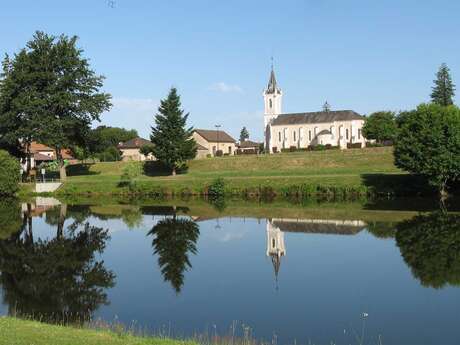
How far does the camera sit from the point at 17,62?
201ft

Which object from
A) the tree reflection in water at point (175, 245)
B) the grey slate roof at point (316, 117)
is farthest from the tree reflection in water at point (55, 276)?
the grey slate roof at point (316, 117)

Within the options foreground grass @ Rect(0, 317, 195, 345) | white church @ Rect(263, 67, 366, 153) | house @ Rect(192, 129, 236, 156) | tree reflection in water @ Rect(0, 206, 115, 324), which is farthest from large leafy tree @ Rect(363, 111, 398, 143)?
foreground grass @ Rect(0, 317, 195, 345)

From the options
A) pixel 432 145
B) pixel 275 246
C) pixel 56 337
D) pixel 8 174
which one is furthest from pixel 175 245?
pixel 8 174

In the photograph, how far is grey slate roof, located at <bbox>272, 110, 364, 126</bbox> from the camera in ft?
316

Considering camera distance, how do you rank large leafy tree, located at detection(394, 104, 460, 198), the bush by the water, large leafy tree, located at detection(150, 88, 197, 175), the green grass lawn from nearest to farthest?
large leafy tree, located at detection(394, 104, 460, 198)
the green grass lawn
the bush by the water
large leafy tree, located at detection(150, 88, 197, 175)

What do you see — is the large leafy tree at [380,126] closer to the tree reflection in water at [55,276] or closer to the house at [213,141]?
the house at [213,141]

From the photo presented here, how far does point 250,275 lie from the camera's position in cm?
2039

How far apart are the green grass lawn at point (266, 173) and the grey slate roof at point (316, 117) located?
2466 centimetres

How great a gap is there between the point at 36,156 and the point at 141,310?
86.1 meters

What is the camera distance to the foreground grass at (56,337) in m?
10.3

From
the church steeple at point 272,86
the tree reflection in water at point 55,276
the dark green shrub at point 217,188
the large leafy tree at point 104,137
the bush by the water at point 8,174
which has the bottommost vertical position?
the tree reflection in water at point 55,276

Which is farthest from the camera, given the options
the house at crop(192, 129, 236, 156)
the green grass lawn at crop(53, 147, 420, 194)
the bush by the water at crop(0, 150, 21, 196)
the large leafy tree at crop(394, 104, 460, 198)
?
the house at crop(192, 129, 236, 156)

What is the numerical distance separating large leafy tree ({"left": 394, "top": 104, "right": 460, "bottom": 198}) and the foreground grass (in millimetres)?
38337

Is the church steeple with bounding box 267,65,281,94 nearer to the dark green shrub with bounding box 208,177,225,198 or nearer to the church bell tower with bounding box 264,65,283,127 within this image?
the church bell tower with bounding box 264,65,283,127
